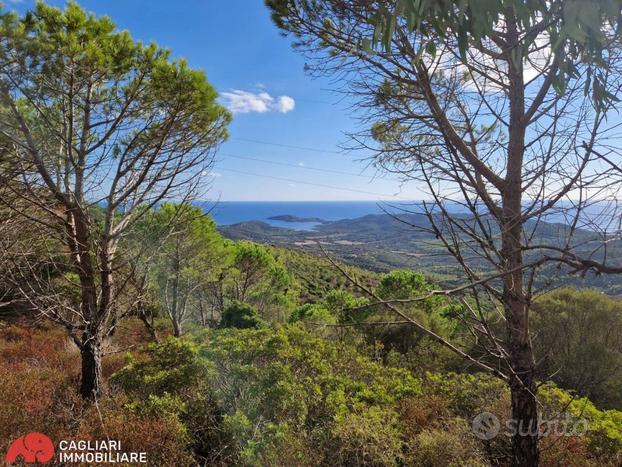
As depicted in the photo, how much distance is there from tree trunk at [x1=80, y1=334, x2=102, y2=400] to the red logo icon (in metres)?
0.90

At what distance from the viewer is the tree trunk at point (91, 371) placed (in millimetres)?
4148

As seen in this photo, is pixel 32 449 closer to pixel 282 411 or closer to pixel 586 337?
pixel 282 411

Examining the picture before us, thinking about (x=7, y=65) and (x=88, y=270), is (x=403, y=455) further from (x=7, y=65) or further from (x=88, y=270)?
(x=7, y=65)

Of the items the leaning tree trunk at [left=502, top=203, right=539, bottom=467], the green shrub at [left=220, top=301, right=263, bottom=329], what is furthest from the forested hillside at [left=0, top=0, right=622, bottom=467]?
the green shrub at [left=220, top=301, right=263, bottom=329]

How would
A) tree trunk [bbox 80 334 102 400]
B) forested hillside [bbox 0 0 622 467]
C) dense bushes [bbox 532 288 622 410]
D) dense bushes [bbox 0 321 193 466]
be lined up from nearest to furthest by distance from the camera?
forested hillside [bbox 0 0 622 467]
dense bushes [bbox 0 321 193 466]
tree trunk [bbox 80 334 102 400]
dense bushes [bbox 532 288 622 410]

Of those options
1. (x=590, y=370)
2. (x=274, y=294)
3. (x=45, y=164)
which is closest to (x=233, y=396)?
(x=45, y=164)

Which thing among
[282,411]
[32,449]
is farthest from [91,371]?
[282,411]

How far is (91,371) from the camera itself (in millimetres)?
4211

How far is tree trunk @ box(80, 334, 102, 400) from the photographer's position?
13.6 feet

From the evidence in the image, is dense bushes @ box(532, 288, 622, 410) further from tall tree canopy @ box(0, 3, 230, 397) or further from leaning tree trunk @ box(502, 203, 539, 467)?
tall tree canopy @ box(0, 3, 230, 397)

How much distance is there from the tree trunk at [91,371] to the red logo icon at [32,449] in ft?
2.96

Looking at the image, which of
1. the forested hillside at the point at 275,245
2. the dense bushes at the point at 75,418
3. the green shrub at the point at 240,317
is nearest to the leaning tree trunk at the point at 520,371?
the forested hillside at the point at 275,245

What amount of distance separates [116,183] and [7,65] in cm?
141

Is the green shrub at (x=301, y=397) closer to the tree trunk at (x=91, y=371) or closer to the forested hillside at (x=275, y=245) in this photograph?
the forested hillside at (x=275, y=245)
